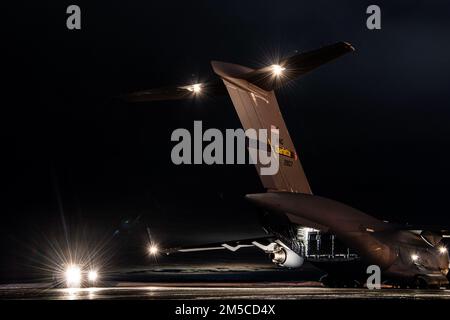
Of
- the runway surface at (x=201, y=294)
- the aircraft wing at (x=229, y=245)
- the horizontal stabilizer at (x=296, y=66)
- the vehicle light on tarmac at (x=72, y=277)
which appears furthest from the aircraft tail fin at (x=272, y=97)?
the vehicle light on tarmac at (x=72, y=277)

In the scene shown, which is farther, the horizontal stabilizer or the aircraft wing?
the aircraft wing

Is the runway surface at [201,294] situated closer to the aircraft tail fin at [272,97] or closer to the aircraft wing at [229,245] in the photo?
the aircraft tail fin at [272,97]

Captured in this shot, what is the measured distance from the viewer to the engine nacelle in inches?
893

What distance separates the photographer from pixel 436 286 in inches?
910

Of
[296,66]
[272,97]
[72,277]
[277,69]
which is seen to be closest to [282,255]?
[272,97]

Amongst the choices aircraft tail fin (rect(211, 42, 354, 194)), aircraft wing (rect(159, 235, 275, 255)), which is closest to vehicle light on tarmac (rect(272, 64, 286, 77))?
aircraft tail fin (rect(211, 42, 354, 194))

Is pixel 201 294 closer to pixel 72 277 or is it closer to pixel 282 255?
pixel 282 255

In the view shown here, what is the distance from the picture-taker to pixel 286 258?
22828 millimetres

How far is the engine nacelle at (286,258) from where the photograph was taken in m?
22.7

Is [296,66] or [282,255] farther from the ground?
[296,66]

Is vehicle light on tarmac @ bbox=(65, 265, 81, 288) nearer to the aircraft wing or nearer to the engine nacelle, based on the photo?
the aircraft wing
